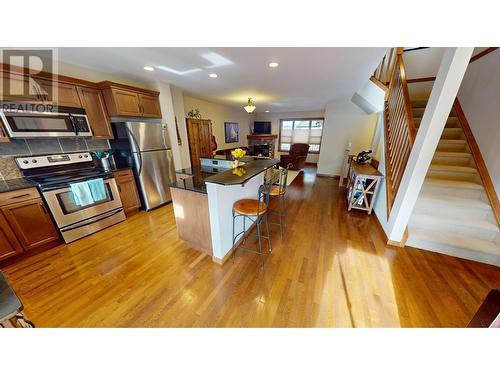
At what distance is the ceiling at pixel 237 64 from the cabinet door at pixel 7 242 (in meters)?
2.16

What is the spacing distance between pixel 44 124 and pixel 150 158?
1227mm

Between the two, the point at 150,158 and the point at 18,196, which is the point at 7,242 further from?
the point at 150,158

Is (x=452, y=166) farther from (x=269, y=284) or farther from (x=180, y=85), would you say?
(x=180, y=85)

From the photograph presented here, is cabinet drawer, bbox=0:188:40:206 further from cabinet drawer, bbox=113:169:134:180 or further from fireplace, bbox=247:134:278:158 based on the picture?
fireplace, bbox=247:134:278:158

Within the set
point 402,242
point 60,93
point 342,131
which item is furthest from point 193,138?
point 402,242

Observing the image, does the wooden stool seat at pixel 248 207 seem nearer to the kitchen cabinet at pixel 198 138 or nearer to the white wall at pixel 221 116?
the kitchen cabinet at pixel 198 138

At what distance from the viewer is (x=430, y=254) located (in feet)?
6.44

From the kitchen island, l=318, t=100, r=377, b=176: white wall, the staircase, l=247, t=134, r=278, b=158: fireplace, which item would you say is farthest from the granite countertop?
l=247, t=134, r=278, b=158: fireplace

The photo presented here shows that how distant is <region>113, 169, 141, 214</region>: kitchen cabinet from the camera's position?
267 cm

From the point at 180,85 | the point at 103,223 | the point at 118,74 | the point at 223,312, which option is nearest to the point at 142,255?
the point at 103,223

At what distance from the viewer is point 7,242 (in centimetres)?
175

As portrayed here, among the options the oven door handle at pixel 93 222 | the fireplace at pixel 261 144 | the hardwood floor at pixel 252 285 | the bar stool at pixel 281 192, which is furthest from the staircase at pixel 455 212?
the fireplace at pixel 261 144
